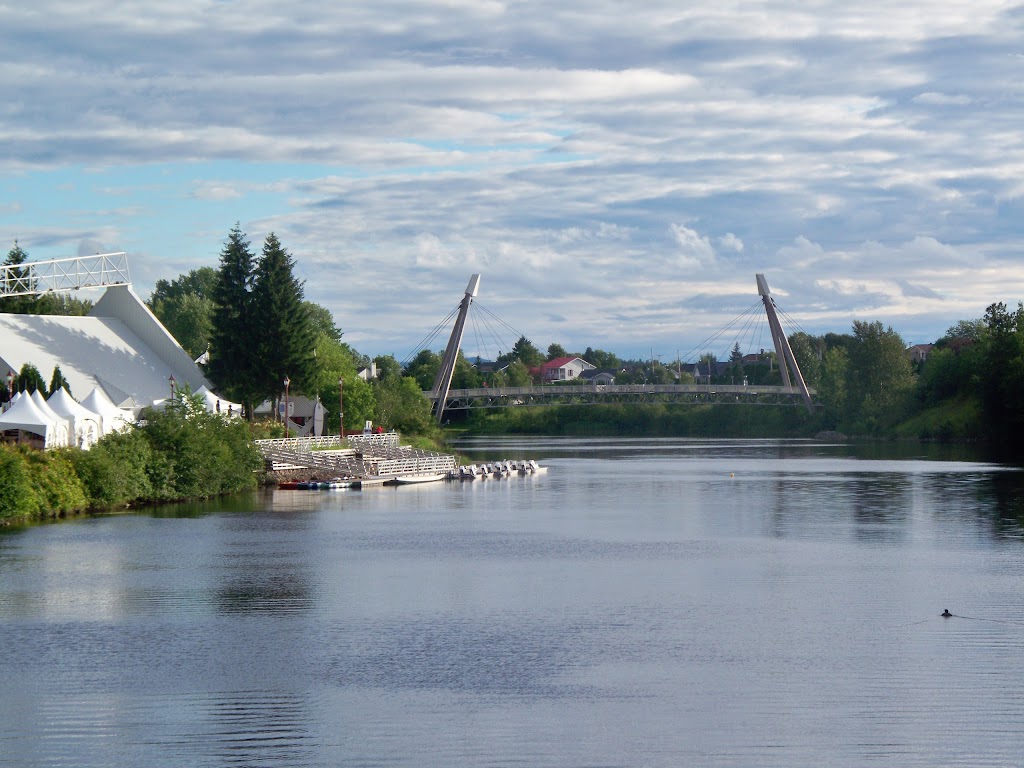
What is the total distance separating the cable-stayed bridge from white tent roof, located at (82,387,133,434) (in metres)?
54.6

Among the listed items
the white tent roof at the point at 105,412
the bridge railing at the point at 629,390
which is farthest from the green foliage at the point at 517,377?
the white tent roof at the point at 105,412

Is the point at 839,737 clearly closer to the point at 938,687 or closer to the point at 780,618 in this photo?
the point at 938,687

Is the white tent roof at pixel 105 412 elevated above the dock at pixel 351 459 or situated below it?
above

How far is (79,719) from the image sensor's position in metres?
17.1

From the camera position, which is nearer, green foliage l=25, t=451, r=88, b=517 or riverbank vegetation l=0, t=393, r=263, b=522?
riverbank vegetation l=0, t=393, r=263, b=522

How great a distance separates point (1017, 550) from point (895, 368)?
81.9 metres

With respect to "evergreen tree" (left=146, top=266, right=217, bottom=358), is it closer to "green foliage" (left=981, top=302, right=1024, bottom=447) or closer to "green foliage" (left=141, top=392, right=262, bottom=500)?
"green foliage" (left=141, top=392, right=262, bottom=500)

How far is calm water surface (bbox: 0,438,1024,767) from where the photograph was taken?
1603 centimetres

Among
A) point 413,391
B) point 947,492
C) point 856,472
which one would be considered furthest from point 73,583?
point 413,391

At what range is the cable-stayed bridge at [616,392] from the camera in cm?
11038

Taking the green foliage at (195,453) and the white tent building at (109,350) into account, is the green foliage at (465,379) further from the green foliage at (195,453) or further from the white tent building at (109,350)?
the green foliage at (195,453)

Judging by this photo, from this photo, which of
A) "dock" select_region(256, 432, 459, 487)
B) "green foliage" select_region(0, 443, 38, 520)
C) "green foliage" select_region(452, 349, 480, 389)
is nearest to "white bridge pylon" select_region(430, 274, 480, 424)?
"green foliage" select_region(452, 349, 480, 389)

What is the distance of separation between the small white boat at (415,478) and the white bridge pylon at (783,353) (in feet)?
183

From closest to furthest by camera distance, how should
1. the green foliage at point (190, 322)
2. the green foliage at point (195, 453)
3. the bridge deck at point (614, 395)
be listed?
the green foliage at point (195, 453) → the green foliage at point (190, 322) → the bridge deck at point (614, 395)
